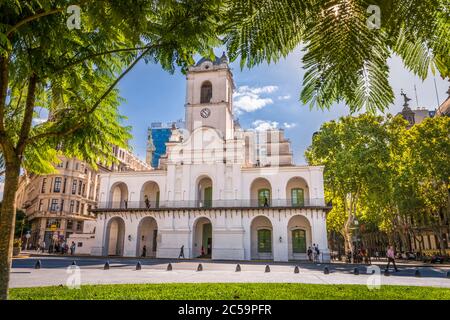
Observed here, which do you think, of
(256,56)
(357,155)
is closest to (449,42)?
(256,56)

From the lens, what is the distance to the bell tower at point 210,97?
113 feet

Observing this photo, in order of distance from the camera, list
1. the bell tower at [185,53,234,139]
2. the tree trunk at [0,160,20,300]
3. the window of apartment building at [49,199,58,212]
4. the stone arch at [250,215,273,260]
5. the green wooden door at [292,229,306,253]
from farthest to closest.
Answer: the window of apartment building at [49,199,58,212], the bell tower at [185,53,234,139], the stone arch at [250,215,273,260], the green wooden door at [292,229,306,253], the tree trunk at [0,160,20,300]

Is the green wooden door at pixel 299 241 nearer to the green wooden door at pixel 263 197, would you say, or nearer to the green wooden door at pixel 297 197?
the green wooden door at pixel 297 197

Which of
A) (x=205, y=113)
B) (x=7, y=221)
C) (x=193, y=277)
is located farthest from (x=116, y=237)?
(x=7, y=221)

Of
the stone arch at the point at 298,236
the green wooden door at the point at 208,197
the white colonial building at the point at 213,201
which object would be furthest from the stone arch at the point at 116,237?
the stone arch at the point at 298,236

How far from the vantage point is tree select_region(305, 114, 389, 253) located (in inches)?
1067

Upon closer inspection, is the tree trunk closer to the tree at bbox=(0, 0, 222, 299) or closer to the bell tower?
the tree at bbox=(0, 0, 222, 299)

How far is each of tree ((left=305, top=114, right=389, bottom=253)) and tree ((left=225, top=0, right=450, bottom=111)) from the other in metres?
27.2

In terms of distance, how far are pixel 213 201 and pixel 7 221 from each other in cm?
2629

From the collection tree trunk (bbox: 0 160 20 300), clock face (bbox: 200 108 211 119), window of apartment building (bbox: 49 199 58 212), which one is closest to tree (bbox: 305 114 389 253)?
clock face (bbox: 200 108 211 119)

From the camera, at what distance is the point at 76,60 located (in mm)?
4641

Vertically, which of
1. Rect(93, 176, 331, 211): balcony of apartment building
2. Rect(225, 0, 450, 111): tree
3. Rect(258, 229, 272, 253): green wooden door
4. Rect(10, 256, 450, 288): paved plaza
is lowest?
Rect(10, 256, 450, 288): paved plaza

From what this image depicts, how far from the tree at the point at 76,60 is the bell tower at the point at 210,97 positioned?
27.5m
